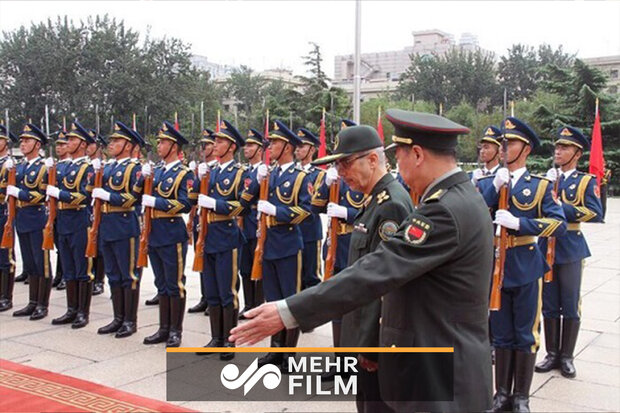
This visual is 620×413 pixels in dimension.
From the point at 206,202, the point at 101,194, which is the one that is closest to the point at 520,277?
the point at 206,202

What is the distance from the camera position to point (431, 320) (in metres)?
2.30

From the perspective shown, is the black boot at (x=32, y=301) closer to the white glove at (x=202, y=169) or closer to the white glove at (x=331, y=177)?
the white glove at (x=202, y=169)

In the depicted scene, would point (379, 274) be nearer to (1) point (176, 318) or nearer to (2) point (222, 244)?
(2) point (222, 244)

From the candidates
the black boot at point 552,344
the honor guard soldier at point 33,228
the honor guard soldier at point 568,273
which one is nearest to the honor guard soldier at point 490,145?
the honor guard soldier at point 568,273

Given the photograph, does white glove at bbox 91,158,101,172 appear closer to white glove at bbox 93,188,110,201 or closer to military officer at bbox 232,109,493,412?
white glove at bbox 93,188,110,201

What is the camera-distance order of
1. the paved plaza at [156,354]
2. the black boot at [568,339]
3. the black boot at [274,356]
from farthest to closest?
the black boot at [568,339] < the black boot at [274,356] < the paved plaza at [156,354]

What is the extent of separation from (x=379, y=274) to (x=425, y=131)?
22.3 inches

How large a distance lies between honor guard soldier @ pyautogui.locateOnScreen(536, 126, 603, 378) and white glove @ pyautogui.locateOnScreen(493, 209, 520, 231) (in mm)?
1260

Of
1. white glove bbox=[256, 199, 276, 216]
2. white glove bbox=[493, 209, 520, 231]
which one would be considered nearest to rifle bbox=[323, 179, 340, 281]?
white glove bbox=[256, 199, 276, 216]

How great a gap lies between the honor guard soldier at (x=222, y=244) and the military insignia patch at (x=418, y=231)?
3937 millimetres

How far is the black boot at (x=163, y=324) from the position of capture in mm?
6488

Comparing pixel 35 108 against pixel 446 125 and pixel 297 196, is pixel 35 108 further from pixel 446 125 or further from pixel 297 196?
pixel 446 125

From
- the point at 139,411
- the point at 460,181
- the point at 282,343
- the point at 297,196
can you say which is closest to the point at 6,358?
the point at 139,411

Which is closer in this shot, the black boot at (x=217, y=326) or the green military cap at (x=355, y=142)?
the green military cap at (x=355, y=142)
